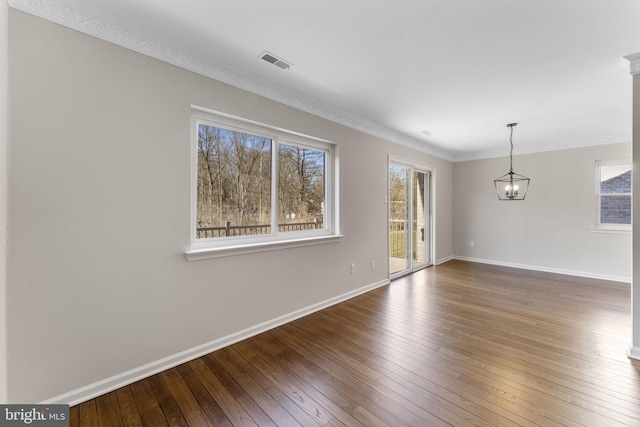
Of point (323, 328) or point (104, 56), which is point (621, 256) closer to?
point (323, 328)

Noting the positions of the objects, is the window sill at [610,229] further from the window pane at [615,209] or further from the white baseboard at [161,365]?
the white baseboard at [161,365]

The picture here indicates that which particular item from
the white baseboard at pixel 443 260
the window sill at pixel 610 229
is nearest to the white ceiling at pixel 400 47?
the window sill at pixel 610 229

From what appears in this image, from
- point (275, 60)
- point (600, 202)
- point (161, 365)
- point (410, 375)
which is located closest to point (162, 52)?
point (275, 60)

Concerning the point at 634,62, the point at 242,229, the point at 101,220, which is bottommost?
the point at 242,229

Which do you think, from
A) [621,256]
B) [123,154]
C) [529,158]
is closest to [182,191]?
[123,154]

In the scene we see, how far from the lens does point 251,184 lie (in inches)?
106

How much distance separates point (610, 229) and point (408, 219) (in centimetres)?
327

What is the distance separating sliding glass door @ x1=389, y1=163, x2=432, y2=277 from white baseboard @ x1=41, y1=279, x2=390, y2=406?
2263mm

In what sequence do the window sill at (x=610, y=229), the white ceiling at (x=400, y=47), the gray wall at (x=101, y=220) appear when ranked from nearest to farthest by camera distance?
the gray wall at (x=101, y=220) < the white ceiling at (x=400, y=47) < the window sill at (x=610, y=229)

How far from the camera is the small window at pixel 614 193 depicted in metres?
4.38

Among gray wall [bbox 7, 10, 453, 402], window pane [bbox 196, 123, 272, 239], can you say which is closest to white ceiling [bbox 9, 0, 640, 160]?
gray wall [bbox 7, 10, 453, 402]

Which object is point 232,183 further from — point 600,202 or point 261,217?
point 600,202

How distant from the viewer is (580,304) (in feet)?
10.9

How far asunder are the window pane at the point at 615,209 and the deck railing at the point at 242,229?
5235 mm
